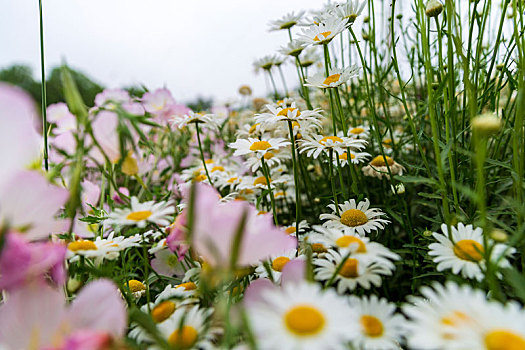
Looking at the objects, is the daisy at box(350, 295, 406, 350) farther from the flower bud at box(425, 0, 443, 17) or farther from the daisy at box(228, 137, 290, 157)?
the flower bud at box(425, 0, 443, 17)

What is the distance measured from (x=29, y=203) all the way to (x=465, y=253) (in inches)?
12.4

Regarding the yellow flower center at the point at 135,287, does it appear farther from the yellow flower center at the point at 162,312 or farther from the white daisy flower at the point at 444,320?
the white daisy flower at the point at 444,320

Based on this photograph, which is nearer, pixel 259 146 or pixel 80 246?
pixel 80 246

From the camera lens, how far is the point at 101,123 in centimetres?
29

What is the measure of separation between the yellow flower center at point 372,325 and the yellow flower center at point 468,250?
89 millimetres

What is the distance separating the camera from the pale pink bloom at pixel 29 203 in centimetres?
19

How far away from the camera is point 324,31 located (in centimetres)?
53

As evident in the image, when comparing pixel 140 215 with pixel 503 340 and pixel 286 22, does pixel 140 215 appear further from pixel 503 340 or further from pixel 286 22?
pixel 286 22

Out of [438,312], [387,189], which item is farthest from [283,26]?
[438,312]

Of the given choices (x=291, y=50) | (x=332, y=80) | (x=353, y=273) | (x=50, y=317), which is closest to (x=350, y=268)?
(x=353, y=273)

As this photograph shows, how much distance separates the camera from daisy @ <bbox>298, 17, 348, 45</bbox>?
51 centimetres

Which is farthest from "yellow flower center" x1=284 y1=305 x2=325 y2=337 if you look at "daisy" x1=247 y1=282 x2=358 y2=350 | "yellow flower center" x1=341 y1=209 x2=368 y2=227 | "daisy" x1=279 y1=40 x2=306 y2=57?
"daisy" x1=279 y1=40 x2=306 y2=57

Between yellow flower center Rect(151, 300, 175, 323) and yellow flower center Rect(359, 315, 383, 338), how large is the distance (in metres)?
0.15

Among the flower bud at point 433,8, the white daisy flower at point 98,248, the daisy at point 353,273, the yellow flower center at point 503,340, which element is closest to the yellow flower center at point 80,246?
the white daisy flower at point 98,248
